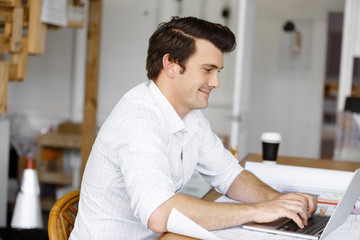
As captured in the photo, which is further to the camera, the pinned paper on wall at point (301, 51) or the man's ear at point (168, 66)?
the pinned paper on wall at point (301, 51)

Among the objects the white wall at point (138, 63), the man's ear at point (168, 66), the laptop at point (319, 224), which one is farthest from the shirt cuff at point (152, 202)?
the white wall at point (138, 63)

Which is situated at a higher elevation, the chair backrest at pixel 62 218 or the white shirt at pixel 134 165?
the white shirt at pixel 134 165

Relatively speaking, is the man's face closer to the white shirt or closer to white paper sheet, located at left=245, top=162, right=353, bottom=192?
the white shirt

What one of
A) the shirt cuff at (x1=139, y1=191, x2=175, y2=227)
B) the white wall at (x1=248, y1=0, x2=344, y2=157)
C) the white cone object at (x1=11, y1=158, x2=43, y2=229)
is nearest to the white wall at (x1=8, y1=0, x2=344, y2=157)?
the white wall at (x1=248, y1=0, x2=344, y2=157)

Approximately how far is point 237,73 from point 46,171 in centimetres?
205

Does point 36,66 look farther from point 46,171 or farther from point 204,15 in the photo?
point 204,15

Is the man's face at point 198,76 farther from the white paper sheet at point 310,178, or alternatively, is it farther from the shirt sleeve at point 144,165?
the white paper sheet at point 310,178

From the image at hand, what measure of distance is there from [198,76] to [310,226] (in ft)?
1.78

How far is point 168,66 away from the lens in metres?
1.61

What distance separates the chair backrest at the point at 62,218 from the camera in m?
1.51

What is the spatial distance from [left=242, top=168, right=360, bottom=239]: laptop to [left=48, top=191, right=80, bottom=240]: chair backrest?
0.55 meters

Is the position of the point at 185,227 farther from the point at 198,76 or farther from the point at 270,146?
the point at 270,146

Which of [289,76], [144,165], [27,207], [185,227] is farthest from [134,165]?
[289,76]

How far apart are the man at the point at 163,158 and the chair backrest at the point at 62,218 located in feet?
0.13
